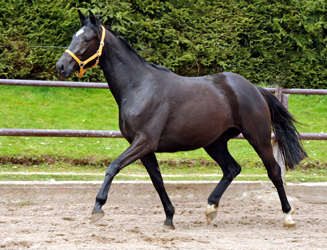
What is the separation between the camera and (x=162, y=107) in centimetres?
391

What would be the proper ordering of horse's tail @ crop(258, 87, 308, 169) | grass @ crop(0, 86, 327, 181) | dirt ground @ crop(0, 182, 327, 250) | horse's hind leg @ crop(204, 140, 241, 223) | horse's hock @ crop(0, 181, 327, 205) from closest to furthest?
dirt ground @ crop(0, 182, 327, 250) → horse's hind leg @ crop(204, 140, 241, 223) → horse's tail @ crop(258, 87, 308, 169) → horse's hock @ crop(0, 181, 327, 205) → grass @ crop(0, 86, 327, 181)

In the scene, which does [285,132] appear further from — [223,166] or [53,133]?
[53,133]

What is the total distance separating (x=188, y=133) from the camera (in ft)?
13.1

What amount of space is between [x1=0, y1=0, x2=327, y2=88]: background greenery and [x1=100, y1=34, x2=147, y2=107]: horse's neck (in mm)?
5072

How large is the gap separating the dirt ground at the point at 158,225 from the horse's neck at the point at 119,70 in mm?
1253

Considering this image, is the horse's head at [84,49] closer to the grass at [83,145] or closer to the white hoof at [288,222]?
the grass at [83,145]

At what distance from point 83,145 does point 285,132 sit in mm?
3609

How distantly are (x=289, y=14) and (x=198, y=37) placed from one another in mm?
2192

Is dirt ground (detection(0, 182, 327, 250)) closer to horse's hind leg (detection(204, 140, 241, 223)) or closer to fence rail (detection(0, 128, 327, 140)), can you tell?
horse's hind leg (detection(204, 140, 241, 223))

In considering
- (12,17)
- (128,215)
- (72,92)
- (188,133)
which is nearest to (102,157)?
(128,215)

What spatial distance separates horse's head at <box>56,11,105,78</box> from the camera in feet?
12.3

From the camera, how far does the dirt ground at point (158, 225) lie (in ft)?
11.1

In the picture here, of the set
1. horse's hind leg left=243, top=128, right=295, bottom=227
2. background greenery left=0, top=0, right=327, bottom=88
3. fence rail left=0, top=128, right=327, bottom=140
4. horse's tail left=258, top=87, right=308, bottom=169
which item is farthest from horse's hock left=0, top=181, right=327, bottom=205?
background greenery left=0, top=0, right=327, bottom=88

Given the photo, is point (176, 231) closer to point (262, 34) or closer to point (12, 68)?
point (12, 68)
